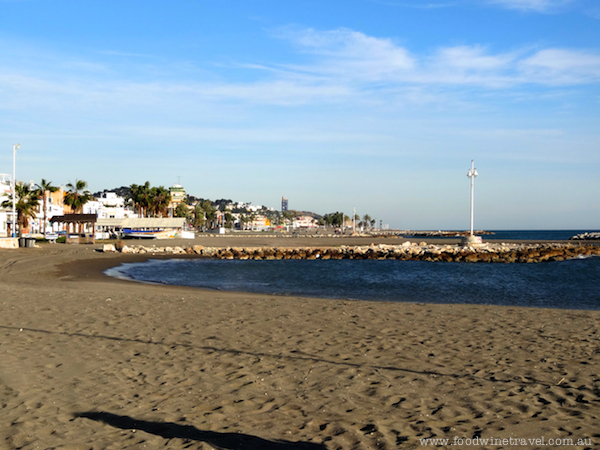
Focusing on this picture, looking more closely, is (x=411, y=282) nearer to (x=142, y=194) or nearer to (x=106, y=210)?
(x=142, y=194)

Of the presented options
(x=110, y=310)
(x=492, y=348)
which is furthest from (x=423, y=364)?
(x=110, y=310)

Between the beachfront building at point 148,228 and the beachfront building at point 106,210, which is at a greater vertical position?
the beachfront building at point 106,210

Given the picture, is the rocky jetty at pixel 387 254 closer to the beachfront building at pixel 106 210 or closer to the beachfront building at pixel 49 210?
the beachfront building at pixel 49 210

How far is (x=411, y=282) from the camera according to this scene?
2720 cm

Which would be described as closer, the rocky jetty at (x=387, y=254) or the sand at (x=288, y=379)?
the sand at (x=288, y=379)

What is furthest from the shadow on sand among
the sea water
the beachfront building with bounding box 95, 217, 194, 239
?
the beachfront building with bounding box 95, 217, 194, 239

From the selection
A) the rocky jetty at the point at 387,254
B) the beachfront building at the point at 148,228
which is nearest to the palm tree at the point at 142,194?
the beachfront building at the point at 148,228

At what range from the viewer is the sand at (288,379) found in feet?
17.2

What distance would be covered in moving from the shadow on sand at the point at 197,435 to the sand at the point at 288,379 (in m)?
0.02

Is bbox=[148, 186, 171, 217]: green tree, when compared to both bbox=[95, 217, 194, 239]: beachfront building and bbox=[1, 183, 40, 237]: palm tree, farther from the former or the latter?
bbox=[1, 183, 40, 237]: palm tree

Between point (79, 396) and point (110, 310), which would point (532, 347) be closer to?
point (79, 396)

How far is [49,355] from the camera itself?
8.13 metres

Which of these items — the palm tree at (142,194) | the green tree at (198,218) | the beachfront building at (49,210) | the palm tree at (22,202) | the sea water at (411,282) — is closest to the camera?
the sea water at (411,282)

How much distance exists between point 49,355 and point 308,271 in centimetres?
2630
